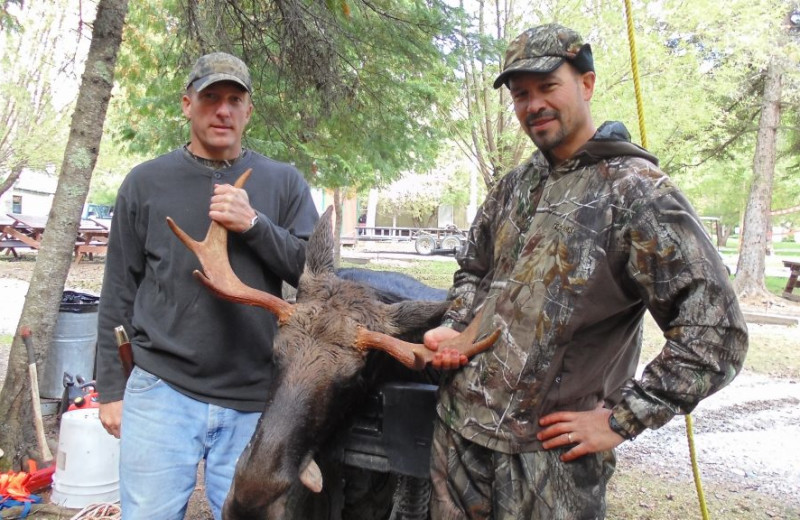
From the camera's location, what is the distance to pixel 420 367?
275 cm

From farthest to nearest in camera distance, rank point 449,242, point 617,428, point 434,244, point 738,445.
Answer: point 449,242, point 434,244, point 738,445, point 617,428

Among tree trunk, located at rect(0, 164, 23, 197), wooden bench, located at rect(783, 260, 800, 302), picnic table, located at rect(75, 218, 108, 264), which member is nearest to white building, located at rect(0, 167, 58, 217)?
picnic table, located at rect(75, 218, 108, 264)

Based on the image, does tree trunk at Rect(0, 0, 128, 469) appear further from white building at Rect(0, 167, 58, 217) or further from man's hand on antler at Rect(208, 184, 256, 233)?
white building at Rect(0, 167, 58, 217)

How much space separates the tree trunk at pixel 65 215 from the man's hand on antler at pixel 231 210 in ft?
9.93

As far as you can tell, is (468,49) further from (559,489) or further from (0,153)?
(0,153)

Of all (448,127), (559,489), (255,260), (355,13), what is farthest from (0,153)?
(559,489)

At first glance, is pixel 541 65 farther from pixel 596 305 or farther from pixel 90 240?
pixel 90 240

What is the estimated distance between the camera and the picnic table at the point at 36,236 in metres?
19.7

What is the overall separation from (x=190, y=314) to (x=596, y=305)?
1.86 metres

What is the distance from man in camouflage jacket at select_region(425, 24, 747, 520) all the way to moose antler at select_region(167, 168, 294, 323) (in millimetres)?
1065

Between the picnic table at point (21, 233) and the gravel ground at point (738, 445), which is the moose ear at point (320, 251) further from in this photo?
the picnic table at point (21, 233)

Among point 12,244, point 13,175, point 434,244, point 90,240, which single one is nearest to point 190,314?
point 90,240

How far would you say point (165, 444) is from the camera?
2.73 m

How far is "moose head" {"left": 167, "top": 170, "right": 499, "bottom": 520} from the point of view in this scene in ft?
8.36
